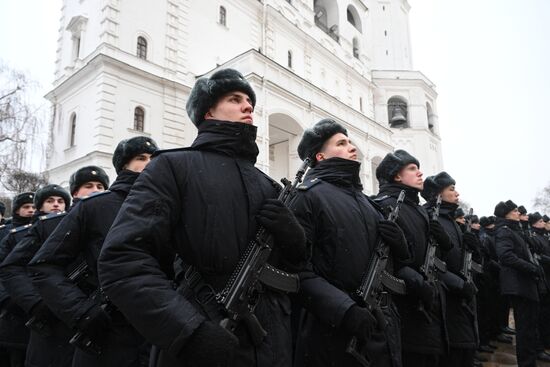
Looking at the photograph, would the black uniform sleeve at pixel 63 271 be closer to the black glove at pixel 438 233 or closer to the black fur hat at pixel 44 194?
the black fur hat at pixel 44 194

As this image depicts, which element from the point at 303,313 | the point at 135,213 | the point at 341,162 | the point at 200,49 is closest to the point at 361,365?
the point at 303,313

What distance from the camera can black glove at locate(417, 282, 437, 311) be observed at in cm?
308

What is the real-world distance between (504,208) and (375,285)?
200 inches

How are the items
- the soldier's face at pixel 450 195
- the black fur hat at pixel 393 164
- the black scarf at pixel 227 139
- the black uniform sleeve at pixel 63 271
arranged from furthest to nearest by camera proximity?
the soldier's face at pixel 450 195
the black fur hat at pixel 393 164
the black uniform sleeve at pixel 63 271
the black scarf at pixel 227 139

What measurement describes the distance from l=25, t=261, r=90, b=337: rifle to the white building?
1255 centimetres

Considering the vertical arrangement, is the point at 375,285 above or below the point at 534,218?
below

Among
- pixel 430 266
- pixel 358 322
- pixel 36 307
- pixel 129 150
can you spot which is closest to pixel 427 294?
pixel 430 266

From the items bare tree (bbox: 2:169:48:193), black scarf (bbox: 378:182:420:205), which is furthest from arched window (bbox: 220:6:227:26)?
black scarf (bbox: 378:182:420:205)

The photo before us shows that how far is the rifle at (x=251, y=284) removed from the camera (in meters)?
1.62

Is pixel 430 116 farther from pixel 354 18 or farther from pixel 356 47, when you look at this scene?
pixel 354 18

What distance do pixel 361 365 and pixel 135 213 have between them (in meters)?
1.67

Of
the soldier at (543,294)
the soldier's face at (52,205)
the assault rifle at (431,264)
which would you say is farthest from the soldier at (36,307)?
the soldier at (543,294)

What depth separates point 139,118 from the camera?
17.4 metres

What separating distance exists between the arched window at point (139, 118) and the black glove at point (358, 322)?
16.6 metres
